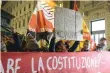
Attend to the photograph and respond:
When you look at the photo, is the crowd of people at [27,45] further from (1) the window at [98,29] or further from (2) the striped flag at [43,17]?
(1) the window at [98,29]

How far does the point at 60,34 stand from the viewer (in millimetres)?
6613

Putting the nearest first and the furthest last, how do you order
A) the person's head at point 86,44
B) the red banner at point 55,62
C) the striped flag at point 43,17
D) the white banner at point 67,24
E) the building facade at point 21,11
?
the red banner at point 55,62 → the striped flag at point 43,17 → the white banner at point 67,24 → the person's head at point 86,44 → the building facade at point 21,11

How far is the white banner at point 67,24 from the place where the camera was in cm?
660

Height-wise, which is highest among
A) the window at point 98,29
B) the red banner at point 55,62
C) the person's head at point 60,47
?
the window at point 98,29

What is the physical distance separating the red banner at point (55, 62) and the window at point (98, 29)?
890cm

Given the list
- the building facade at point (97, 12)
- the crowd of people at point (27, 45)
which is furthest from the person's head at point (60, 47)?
the building facade at point (97, 12)

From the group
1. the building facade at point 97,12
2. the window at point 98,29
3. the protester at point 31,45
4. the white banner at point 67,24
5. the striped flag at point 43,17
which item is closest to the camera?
the protester at point 31,45

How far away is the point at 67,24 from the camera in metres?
6.89

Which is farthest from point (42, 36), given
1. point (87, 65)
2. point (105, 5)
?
point (105, 5)

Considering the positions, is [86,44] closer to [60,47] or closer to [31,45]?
[60,47]

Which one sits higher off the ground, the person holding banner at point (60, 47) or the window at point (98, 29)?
the window at point (98, 29)

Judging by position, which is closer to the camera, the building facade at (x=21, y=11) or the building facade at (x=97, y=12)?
the building facade at (x=97, y=12)

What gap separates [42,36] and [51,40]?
0.81 ft

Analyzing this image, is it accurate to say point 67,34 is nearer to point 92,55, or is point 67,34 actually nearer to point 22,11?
point 92,55
